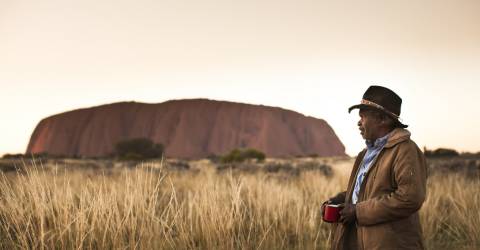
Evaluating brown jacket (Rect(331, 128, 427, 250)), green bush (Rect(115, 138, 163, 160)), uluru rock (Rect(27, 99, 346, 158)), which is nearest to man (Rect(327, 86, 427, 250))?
brown jacket (Rect(331, 128, 427, 250))

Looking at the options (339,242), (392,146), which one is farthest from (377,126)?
(339,242)

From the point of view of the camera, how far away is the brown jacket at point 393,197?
2596 mm

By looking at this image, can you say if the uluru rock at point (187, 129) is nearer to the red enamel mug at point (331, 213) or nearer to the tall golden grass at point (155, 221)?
the tall golden grass at point (155, 221)

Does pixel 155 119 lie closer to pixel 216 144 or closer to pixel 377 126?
pixel 216 144

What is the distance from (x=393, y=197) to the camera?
103 inches

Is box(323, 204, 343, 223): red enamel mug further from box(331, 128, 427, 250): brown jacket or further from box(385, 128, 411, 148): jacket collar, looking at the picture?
box(385, 128, 411, 148): jacket collar

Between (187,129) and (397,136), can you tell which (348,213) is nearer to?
(397,136)

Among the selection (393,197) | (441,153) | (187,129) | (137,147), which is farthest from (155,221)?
(187,129)

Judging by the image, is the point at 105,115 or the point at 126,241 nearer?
the point at 126,241

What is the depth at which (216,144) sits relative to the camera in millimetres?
99625

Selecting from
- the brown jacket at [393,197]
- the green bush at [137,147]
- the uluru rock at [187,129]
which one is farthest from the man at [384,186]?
the uluru rock at [187,129]

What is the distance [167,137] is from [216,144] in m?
10.8

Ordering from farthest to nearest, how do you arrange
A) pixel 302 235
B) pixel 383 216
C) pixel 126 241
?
pixel 302 235
pixel 126 241
pixel 383 216

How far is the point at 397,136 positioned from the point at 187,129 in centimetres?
9846
